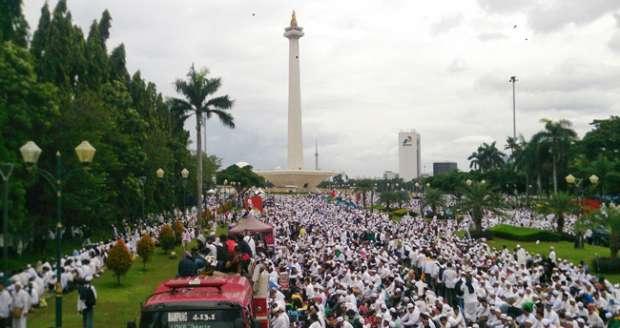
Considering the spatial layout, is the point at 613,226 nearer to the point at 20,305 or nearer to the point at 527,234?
the point at 527,234

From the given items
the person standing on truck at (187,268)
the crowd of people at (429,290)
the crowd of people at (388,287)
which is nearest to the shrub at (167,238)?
the crowd of people at (388,287)

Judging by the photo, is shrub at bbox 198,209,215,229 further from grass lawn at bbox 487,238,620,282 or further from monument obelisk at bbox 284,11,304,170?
monument obelisk at bbox 284,11,304,170

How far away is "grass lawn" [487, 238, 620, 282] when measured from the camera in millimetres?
30736

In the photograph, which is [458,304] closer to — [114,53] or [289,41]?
[114,53]

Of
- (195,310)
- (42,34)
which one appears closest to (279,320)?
(195,310)

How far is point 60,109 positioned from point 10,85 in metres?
5.33

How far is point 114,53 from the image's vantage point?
42406 mm

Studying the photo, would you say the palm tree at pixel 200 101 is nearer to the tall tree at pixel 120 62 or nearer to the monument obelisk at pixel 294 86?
the tall tree at pixel 120 62

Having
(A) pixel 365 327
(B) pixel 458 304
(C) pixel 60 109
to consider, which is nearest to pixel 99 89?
(C) pixel 60 109

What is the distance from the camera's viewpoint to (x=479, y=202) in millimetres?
42688

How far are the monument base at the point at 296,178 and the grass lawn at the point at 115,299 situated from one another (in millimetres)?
101944

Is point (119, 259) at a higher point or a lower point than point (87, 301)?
higher

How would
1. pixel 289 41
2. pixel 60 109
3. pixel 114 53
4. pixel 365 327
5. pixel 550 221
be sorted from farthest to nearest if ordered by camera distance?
pixel 289 41
pixel 550 221
pixel 114 53
pixel 60 109
pixel 365 327

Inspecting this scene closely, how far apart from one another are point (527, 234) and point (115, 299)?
1045 inches
